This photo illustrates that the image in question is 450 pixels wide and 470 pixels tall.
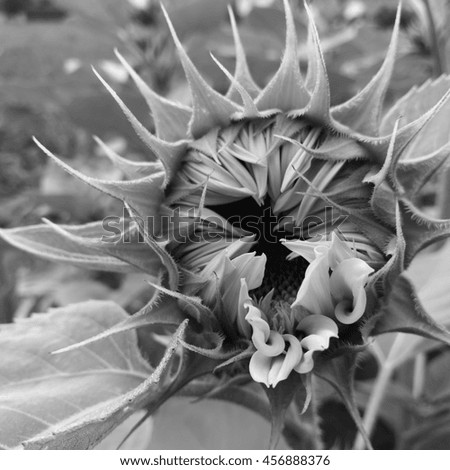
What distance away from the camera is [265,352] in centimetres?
92

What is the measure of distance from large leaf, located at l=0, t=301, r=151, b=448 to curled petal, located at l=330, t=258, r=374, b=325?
41 centimetres

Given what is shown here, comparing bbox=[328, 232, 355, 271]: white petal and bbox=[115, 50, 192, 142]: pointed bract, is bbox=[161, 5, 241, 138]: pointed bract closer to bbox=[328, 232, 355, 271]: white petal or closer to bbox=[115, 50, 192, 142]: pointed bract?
bbox=[115, 50, 192, 142]: pointed bract

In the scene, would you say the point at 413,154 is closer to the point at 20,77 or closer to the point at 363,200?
the point at 363,200

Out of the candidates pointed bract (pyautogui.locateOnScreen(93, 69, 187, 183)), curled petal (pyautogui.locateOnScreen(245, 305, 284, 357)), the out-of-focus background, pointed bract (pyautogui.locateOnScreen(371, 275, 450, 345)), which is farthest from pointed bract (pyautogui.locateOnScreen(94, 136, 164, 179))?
the out-of-focus background

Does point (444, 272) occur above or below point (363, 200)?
below

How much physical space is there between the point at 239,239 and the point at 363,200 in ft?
0.63

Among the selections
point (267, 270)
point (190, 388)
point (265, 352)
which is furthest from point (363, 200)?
point (190, 388)

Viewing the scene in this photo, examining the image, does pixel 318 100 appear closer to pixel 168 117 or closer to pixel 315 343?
pixel 168 117

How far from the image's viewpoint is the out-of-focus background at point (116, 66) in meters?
1.76

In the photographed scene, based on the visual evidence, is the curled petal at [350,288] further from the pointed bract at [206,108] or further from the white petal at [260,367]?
the pointed bract at [206,108]

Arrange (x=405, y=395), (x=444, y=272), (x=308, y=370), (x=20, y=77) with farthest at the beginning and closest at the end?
(x=20, y=77) < (x=405, y=395) < (x=444, y=272) < (x=308, y=370)

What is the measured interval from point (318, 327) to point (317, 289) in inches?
2.1

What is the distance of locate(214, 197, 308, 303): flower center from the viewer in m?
1.03

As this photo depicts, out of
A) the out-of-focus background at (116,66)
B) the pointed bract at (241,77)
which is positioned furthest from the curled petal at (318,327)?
the out-of-focus background at (116,66)
